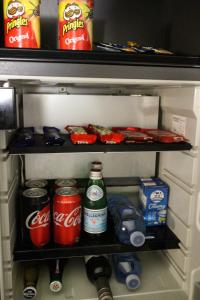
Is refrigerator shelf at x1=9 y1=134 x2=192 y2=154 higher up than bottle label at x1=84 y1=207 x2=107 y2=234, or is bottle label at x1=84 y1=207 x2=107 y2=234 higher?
refrigerator shelf at x1=9 y1=134 x2=192 y2=154

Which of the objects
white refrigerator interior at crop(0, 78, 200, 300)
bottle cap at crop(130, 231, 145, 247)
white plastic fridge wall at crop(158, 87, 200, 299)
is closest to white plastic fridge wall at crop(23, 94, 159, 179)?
white refrigerator interior at crop(0, 78, 200, 300)

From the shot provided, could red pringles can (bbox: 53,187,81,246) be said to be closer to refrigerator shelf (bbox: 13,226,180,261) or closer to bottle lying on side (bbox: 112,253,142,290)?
refrigerator shelf (bbox: 13,226,180,261)

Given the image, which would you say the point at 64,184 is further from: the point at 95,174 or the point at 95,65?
the point at 95,65

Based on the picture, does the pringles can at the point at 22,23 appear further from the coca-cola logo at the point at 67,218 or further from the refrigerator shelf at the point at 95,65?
the coca-cola logo at the point at 67,218

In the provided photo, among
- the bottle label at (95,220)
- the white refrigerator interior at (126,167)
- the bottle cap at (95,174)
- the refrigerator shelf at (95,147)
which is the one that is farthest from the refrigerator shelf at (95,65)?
the bottle label at (95,220)

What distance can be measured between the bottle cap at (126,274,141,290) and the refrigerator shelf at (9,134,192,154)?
1.61 feet

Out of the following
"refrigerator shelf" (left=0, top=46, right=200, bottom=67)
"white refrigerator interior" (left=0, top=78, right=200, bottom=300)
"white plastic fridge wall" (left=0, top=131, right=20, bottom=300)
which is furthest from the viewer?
"white refrigerator interior" (left=0, top=78, right=200, bottom=300)

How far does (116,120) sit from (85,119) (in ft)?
0.45

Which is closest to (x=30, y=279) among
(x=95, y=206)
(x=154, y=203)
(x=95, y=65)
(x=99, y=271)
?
(x=99, y=271)

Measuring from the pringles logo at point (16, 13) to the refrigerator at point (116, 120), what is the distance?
0.09 meters

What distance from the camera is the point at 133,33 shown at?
1.07 meters

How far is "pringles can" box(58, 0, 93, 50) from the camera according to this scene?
72 centimetres

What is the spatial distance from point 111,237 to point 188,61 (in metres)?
0.64

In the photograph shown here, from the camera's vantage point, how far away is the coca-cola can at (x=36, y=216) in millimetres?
880
